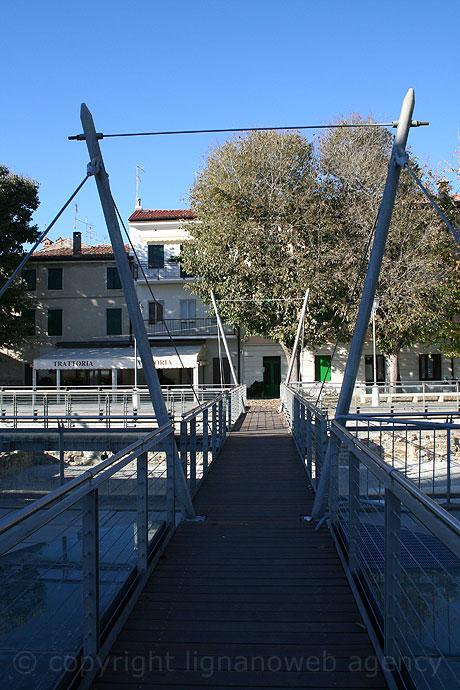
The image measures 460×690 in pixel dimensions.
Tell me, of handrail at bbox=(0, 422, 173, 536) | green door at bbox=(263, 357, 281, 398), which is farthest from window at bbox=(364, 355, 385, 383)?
handrail at bbox=(0, 422, 173, 536)

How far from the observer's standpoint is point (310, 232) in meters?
29.5

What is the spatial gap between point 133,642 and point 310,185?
91.8 feet

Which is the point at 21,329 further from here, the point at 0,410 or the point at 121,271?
the point at 121,271

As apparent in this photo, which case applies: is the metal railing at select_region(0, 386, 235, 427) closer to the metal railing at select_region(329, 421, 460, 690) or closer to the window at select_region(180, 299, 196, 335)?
the window at select_region(180, 299, 196, 335)

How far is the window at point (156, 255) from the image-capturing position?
37969mm

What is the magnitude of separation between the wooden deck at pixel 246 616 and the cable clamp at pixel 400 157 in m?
3.60

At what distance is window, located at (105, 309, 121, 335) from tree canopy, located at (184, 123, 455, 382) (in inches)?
331

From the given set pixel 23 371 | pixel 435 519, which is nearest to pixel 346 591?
pixel 435 519

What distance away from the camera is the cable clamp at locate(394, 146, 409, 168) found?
235 inches

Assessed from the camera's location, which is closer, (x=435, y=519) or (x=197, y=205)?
(x=435, y=519)

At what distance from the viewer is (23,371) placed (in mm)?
36625

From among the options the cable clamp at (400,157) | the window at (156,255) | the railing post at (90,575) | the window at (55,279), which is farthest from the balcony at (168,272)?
the railing post at (90,575)

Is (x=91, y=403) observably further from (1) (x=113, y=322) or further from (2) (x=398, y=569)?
(2) (x=398, y=569)

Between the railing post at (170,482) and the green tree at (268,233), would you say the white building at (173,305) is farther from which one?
the railing post at (170,482)
